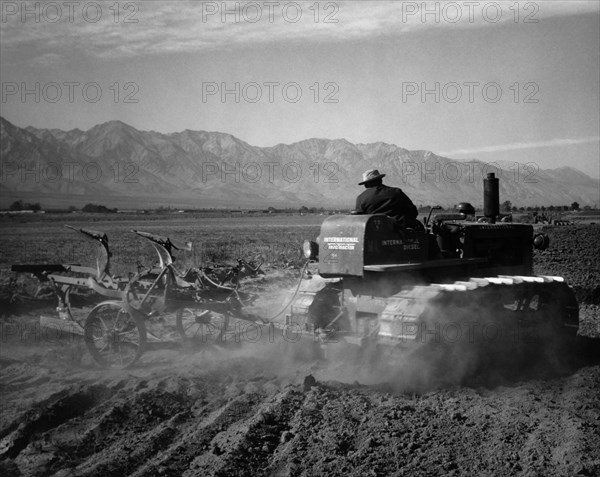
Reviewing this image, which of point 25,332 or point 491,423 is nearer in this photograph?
point 491,423

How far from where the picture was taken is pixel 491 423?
6270 millimetres

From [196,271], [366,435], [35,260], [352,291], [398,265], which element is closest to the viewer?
[366,435]

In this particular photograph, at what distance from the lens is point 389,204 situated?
859cm

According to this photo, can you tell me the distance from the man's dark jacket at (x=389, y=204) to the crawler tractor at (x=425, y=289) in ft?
0.76

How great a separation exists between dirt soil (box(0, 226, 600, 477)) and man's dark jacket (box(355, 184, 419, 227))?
2151mm

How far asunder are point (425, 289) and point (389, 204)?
1321 mm

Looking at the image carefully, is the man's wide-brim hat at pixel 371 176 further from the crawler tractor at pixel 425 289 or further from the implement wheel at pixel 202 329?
the implement wheel at pixel 202 329

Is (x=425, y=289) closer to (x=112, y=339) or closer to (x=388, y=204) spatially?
(x=388, y=204)

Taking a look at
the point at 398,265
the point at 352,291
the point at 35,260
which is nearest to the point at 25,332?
the point at 352,291

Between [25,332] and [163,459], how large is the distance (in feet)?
22.0

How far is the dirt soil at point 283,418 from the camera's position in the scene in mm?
5453

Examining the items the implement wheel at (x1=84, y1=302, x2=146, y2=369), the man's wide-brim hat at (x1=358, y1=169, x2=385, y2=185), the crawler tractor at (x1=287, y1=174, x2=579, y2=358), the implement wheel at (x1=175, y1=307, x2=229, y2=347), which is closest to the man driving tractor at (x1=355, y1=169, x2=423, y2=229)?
the man's wide-brim hat at (x1=358, y1=169, x2=385, y2=185)

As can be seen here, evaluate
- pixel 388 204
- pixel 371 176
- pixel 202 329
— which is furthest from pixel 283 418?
pixel 202 329

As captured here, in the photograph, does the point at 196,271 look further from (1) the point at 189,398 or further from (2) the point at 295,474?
(2) the point at 295,474
